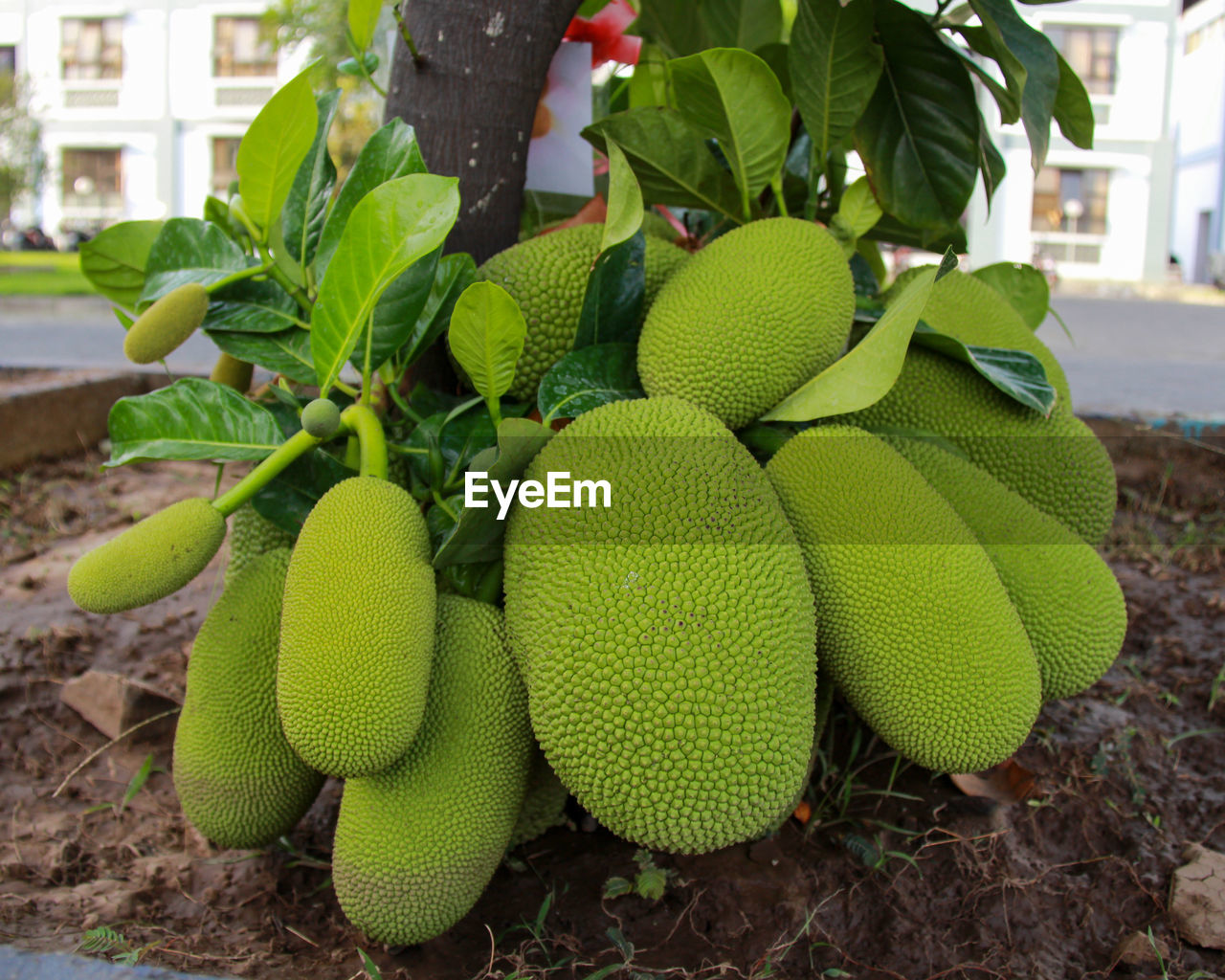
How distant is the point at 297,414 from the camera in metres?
0.94

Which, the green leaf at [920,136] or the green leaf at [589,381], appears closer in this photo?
the green leaf at [589,381]

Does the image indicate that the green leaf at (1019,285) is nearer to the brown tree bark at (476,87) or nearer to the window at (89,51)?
the brown tree bark at (476,87)

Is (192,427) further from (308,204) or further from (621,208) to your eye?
(621,208)

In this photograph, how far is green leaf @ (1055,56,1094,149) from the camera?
43.6 inches

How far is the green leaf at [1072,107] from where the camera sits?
1108mm

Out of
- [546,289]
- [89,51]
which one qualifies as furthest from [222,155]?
[546,289]

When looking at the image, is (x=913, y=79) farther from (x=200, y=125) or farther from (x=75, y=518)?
(x=200, y=125)

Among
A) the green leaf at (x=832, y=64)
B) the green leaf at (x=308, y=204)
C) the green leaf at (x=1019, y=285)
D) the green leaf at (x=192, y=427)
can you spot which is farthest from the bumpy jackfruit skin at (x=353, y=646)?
the green leaf at (x=1019, y=285)

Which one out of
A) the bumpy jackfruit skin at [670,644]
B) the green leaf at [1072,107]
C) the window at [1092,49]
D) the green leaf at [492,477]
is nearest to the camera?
the bumpy jackfruit skin at [670,644]

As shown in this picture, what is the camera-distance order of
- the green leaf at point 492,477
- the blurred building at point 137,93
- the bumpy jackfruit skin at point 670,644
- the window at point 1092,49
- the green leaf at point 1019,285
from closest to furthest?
the bumpy jackfruit skin at point 670,644, the green leaf at point 492,477, the green leaf at point 1019,285, the window at point 1092,49, the blurred building at point 137,93

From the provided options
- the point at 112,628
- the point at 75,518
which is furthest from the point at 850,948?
the point at 75,518

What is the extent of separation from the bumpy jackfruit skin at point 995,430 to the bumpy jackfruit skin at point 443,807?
430 millimetres

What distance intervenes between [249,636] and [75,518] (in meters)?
1.28

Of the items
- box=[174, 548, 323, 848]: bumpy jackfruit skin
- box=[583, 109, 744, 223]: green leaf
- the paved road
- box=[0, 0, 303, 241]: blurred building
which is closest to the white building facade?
the paved road
